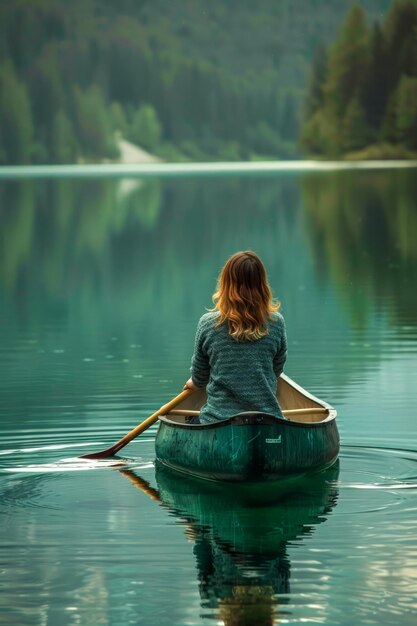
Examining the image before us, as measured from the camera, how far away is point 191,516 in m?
8.93

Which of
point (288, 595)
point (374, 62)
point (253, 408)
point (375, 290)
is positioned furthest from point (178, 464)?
point (374, 62)

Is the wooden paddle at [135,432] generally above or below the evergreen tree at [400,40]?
below

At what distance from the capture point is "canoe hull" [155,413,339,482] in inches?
363

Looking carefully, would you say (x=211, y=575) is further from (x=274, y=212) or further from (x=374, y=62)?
(x=374, y=62)

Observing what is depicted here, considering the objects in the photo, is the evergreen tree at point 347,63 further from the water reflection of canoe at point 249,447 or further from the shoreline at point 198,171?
the water reflection of canoe at point 249,447

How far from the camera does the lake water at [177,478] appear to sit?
7227 millimetres

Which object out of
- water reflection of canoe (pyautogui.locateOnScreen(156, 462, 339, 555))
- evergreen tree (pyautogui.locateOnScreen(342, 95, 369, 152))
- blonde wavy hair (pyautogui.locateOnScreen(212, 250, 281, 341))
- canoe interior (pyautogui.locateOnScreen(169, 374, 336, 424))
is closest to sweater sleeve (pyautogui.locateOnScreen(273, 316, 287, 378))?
blonde wavy hair (pyautogui.locateOnScreen(212, 250, 281, 341))

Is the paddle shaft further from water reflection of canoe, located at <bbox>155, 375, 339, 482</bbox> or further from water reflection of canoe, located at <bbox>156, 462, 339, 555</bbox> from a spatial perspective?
water reflection of canoe, located at <bbox>156, 462, 339, 555</bbox>

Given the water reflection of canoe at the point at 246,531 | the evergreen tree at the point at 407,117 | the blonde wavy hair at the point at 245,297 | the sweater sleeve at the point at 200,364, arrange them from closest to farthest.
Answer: the water reflection of canoe at the point at 246,531 → the blonde wavy hair at the point at 245,297 → the sweater sleeve at the point at 200,364 → the evergreen tree at the point at 407,117

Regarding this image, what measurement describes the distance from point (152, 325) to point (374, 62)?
433 ft

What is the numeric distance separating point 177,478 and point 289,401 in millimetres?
1388

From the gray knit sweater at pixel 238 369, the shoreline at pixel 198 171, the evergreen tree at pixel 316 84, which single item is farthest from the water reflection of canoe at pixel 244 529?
the evergreen tree at pixel 316 84

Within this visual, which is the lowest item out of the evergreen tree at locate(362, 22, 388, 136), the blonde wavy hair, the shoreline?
the blonde wavy hair

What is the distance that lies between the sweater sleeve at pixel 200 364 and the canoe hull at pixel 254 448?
0.94 ft
